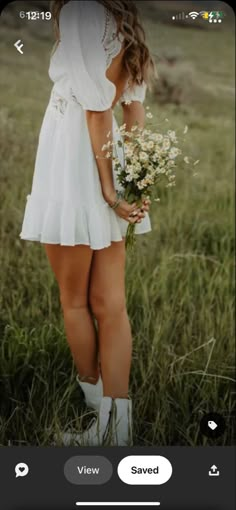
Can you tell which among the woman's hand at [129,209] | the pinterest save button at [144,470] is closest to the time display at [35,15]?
the woman's hand at [129,209]

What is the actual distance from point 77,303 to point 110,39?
0.38 metres

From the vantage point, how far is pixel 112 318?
1.17 m

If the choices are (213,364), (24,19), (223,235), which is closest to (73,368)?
(213,364)

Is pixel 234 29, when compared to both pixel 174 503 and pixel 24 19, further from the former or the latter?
pixel 174 503

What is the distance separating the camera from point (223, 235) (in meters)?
1.41

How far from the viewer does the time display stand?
3.68 ft

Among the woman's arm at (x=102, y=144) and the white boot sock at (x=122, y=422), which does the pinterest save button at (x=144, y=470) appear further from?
the woman's arm at (x=102, y=144)

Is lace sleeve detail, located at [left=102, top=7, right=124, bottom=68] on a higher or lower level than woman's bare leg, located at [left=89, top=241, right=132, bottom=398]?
higher

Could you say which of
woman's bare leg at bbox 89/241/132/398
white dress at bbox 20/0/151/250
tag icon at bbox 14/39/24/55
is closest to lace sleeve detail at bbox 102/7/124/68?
white dress at bbox 20/0/151/250

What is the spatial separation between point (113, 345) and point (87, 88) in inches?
14.9

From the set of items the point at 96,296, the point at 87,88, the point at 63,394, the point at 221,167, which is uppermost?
the point at 87,88

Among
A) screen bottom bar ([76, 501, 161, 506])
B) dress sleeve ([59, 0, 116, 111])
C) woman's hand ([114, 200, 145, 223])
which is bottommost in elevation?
screen bottom bar ([76, 501, 161, 506])

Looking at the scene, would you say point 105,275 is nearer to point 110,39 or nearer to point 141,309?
point 141,309

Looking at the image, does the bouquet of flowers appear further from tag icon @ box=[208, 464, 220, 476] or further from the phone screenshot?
tag icon @ box=[208, 464, 220, 476]
